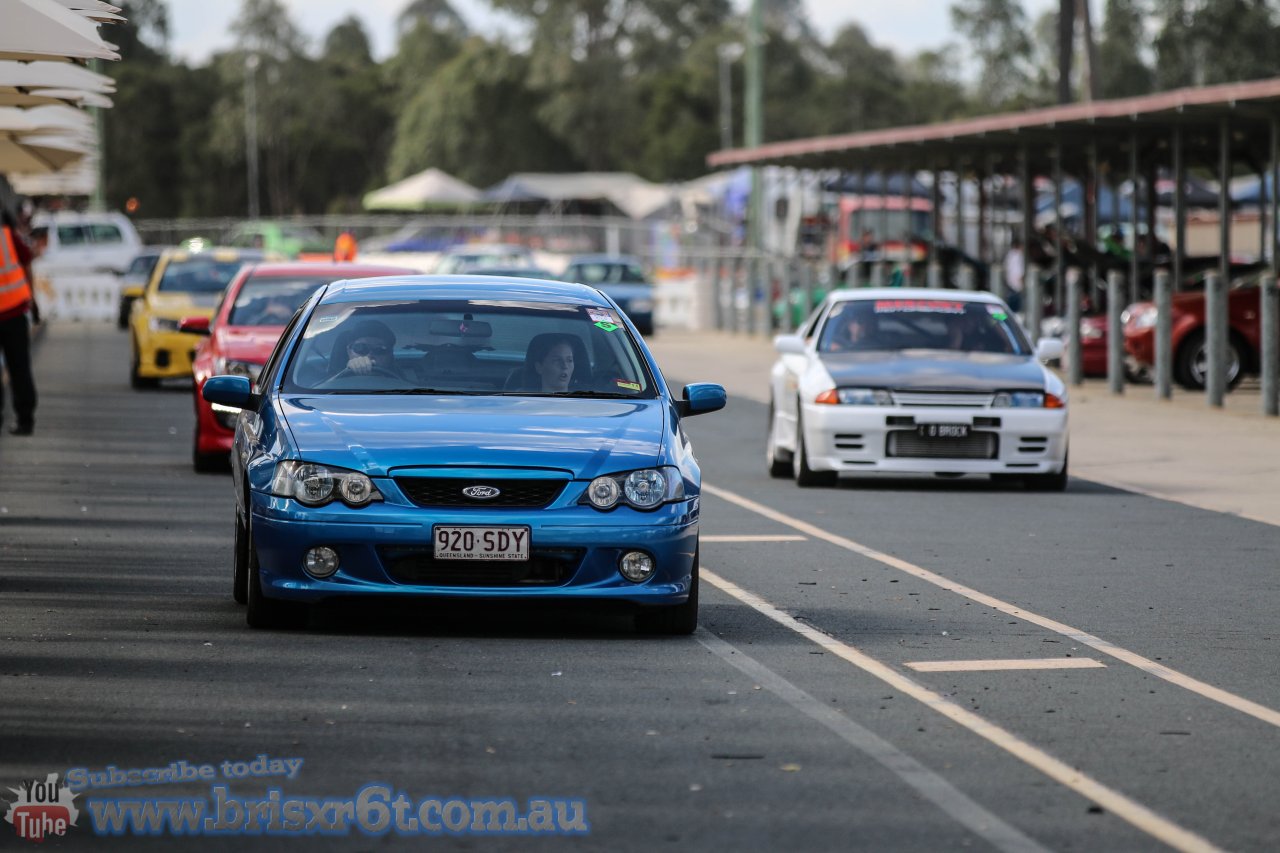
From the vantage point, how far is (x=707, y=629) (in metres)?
9.72

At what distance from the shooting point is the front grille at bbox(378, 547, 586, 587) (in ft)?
29.4

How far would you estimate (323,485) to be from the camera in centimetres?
899

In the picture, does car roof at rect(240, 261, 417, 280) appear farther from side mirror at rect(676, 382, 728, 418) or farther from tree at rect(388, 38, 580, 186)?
tree at rect(388, 38, 580, 186)

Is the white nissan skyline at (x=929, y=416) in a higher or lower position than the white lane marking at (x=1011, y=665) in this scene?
higher

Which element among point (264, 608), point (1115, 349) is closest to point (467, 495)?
point (264, 608)

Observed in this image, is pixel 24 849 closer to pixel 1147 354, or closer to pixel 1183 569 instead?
pixel 1183 569

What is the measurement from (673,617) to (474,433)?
3.57ft

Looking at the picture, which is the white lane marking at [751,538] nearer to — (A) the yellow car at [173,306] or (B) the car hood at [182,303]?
(A) the yellow car at [173,306]

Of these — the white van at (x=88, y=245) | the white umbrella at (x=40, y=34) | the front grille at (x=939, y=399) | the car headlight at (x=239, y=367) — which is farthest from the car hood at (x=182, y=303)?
the white van at (x=88, y=245)

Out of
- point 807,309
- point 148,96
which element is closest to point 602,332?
point 807,309

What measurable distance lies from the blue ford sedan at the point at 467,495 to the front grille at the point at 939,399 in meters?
6.62

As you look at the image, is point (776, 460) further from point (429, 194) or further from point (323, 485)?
point (429, 194)

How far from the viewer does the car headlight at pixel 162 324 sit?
25.7 metres

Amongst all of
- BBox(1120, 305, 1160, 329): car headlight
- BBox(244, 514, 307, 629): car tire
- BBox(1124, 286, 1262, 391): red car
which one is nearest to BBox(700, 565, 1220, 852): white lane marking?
BBox(244, 514, 307, 629): car tire
